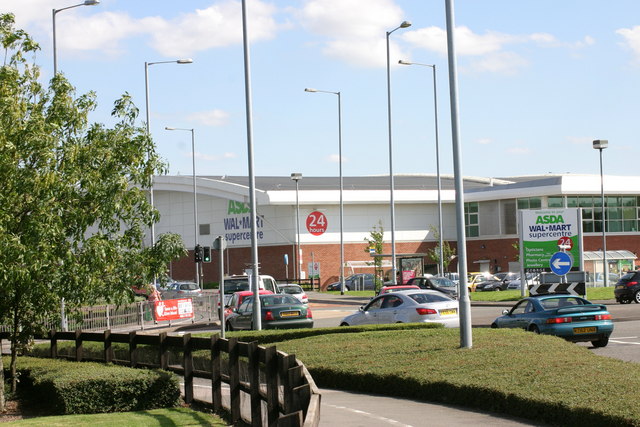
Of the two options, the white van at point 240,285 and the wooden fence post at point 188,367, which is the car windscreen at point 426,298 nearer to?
the wooden fence post at point 188,367

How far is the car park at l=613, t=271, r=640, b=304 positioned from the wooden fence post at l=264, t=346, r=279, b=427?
32.3 m

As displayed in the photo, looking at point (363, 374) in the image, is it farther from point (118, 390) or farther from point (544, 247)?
point (544, 247)

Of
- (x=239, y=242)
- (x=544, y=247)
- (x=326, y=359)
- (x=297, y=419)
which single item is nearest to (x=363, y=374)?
(x=326, y=359)

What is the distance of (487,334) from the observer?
64.6 ft

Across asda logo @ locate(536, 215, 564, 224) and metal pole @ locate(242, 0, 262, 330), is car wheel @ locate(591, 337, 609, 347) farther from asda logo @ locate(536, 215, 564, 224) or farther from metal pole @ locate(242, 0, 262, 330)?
asda logo @ locate(536, 215, 564, 224)

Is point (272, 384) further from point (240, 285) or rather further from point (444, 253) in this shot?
point (444, 253)

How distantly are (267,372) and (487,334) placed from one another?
9479 millimetres

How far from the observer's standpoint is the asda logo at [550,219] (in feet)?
139

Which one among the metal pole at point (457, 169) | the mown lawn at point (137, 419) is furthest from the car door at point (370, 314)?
the mown lawn at point (137, 419)

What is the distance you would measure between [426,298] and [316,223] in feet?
164

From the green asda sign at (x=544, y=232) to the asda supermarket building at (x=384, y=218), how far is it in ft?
96.4

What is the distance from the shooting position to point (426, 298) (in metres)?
26.0

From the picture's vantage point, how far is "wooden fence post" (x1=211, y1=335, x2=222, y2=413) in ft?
46.4

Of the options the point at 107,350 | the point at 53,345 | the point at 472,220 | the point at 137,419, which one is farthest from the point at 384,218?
the point at 137,419
